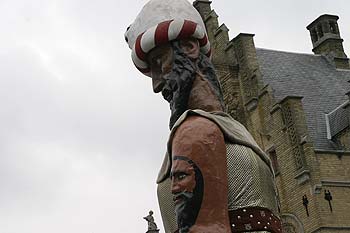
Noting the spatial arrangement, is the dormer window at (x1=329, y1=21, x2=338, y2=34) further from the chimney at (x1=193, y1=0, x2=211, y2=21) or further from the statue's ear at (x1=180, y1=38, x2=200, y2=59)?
the statue's ear at (x1=180, y1=38, x2=200, y2=59)

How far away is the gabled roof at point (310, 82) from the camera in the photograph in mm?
26016

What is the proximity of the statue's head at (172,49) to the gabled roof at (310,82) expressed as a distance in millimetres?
21527

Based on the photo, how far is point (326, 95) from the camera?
91.6 ft

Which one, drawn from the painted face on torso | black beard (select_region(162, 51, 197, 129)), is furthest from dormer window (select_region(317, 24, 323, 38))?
the painted face on torso

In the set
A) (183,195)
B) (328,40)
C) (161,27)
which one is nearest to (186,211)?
(183,195)

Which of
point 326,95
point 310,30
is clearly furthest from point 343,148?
point 310,30

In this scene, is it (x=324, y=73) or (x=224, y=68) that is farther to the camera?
(x=324, y=73)

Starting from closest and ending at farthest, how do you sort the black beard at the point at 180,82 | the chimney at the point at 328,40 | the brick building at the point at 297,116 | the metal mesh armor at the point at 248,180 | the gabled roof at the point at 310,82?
the metal mesh armor at the point at 248,180
the black beard at the point at 180,82
the brick building at the point at 297,116
the gabled roof at the point at 310,82
the chimney at the point at 328,40

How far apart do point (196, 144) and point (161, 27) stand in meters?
0.57

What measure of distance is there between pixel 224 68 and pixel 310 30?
8.75 m

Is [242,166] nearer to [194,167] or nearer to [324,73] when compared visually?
[194,167]

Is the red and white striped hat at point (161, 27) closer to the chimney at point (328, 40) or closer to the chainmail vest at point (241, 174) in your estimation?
the chainmail vest at point (241, 174)

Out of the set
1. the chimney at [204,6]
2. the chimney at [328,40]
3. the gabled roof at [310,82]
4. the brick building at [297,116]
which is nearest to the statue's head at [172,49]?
the brick building at [297,116]

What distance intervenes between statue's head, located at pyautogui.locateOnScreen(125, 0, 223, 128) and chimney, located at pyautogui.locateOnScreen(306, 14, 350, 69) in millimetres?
28842
